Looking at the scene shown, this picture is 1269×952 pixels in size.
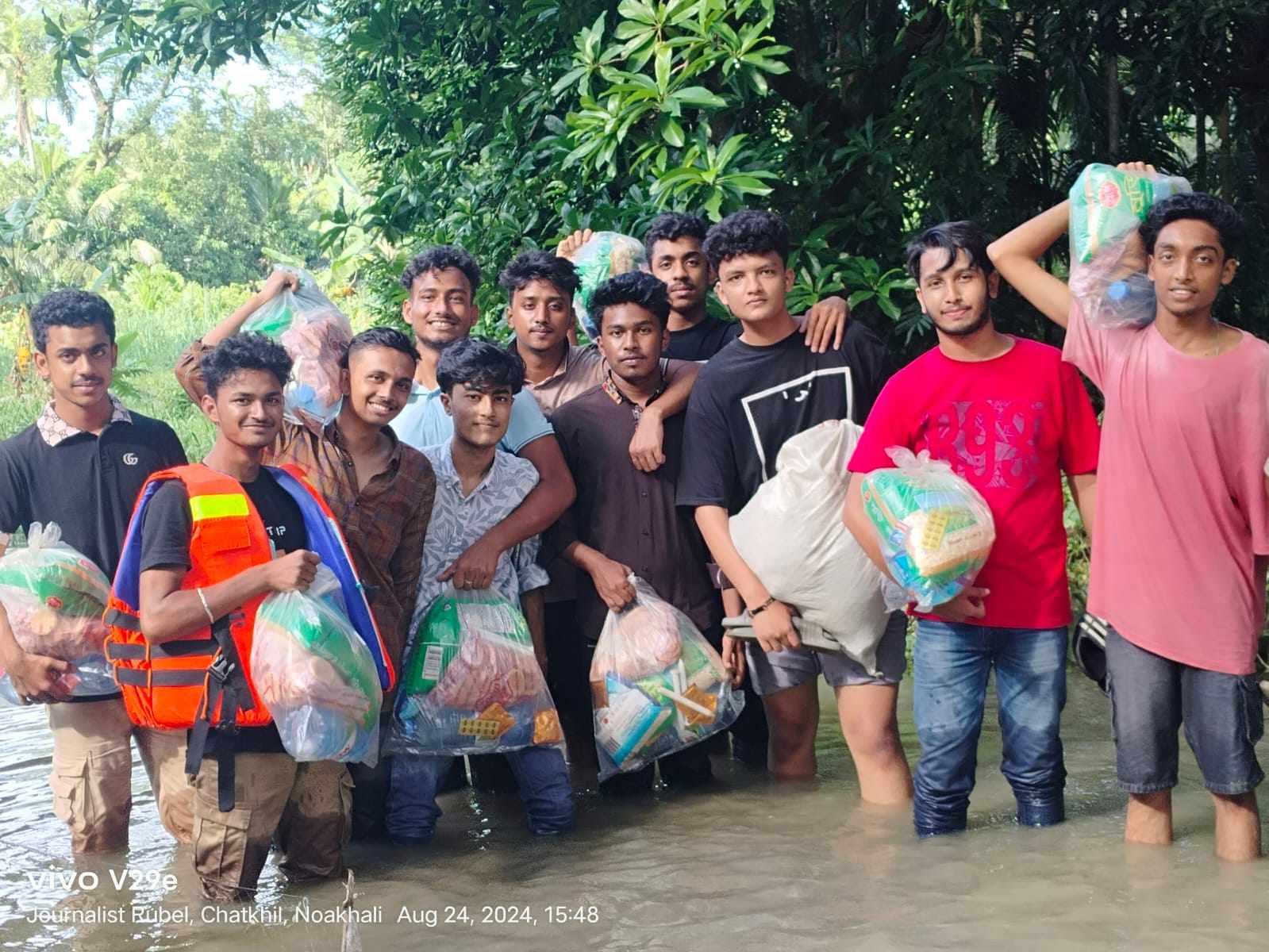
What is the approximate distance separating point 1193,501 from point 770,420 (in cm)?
133

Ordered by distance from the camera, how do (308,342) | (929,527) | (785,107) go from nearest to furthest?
(929,527) → (308,342) → (785,107)

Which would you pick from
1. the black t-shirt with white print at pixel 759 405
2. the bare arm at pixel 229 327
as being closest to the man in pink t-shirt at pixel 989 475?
the black t-shirt with white print at pixel 759 405

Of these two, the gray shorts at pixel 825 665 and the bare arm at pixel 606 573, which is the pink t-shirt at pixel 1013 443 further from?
the bare arm at pixel 606 573

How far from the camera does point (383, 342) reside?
13.8ft

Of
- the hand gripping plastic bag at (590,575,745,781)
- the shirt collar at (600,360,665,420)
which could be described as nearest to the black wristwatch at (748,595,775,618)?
the hand gripping plastic bag at (590,575,745,781)

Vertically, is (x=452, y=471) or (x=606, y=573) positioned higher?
(x=452, y=471)


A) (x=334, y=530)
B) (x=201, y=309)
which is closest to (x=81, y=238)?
(x=201, y=309)

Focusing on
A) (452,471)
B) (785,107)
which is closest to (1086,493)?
(452,471)

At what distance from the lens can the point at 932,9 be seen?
606cm

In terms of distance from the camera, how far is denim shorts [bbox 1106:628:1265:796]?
12.0 ft

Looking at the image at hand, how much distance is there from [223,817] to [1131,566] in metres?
2.38

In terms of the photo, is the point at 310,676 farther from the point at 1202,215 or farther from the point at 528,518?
the point at 1202,215

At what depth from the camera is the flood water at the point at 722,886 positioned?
3543 millimetres

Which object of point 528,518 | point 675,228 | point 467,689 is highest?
point 675,228
